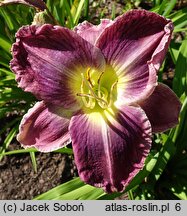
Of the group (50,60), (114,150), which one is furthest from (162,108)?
A: (50,60)

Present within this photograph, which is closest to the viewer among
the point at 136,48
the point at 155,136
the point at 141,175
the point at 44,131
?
the point at 136,48

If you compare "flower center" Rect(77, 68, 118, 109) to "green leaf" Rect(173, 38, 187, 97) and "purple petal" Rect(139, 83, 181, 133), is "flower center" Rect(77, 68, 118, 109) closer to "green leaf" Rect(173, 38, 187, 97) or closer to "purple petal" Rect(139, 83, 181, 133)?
"purple petal" Rect(139, 83, 181, 133)

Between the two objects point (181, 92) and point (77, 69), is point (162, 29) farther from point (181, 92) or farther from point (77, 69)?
point (181, 92)

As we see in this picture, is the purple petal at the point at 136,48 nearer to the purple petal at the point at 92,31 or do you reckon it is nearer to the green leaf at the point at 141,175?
the purple petal at the point at 92,31

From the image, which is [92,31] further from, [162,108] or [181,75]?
[181,75]

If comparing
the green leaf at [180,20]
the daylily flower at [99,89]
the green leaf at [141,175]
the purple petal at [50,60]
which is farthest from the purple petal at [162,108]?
the green leaf at [180,20]

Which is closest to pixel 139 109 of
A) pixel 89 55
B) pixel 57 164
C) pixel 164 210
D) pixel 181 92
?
pixel 89 55

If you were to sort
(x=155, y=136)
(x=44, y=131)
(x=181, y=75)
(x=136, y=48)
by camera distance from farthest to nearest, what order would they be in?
(x=155, y=136), (x=181, y=75), (x=44, y=131), (x=136, y=48)
